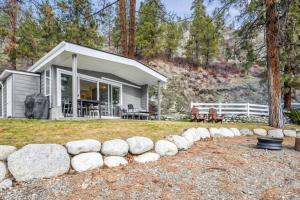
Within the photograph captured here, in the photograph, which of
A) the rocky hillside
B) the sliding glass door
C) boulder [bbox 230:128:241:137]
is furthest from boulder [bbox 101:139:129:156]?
the rocky hillside

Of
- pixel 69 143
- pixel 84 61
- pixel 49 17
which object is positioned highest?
pixel 49 17

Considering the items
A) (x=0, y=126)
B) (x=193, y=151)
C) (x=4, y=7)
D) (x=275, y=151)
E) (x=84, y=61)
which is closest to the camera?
(x=0, y=126)

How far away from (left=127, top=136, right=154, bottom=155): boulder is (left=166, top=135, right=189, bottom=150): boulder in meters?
0.64

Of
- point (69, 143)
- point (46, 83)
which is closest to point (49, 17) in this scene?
point (46, 83)

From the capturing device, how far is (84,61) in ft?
31.9

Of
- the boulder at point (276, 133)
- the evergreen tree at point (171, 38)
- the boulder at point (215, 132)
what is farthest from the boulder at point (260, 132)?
the evergreen tree at point (171, 38)

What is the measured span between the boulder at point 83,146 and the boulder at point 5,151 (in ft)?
2.39

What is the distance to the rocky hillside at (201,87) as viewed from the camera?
64.0 ft

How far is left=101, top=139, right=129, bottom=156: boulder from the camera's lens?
165 inches

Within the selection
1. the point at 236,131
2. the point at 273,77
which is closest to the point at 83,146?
the point at 236,131

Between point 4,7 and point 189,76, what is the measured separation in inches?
692

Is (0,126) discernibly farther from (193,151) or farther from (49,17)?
(49,17)

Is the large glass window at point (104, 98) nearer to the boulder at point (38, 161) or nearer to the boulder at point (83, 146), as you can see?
the boulder at point (83, 146)

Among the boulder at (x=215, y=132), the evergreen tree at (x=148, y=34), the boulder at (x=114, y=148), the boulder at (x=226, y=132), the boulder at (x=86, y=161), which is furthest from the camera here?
the evergreen tree at (x=148, y=34)
